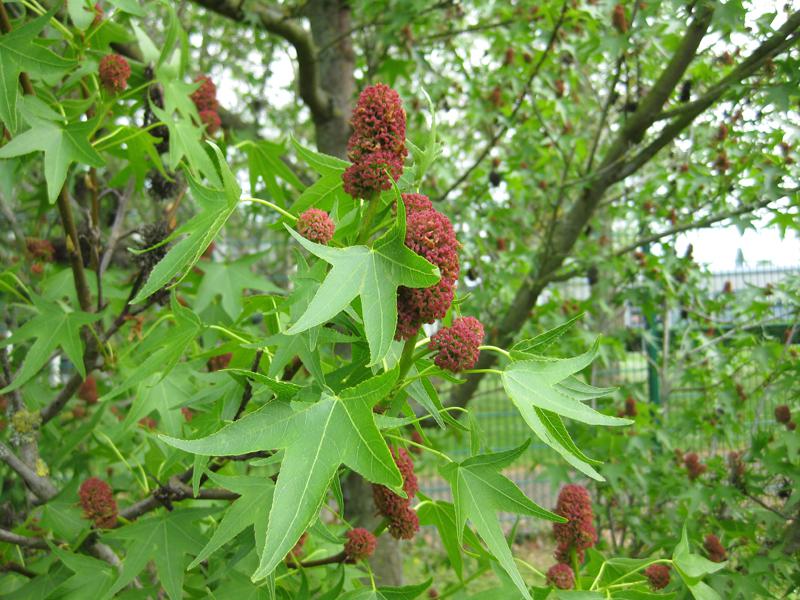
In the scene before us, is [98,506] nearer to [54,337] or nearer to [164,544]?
[164,544]

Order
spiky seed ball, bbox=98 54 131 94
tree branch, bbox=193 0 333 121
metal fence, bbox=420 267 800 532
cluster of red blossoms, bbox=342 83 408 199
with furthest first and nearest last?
1. metal fence, bbox=420 267 800 532
2. tree branch, bbox=193 0 333 121
3. spiky seed ball, bbox=98 54 131 94
4. cluster of red blossoms, bbox=342 83 408 199

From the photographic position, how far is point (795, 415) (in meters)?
3.05

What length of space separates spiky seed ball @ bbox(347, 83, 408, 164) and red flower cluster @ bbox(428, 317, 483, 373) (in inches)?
13.1

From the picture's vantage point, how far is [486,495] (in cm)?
128

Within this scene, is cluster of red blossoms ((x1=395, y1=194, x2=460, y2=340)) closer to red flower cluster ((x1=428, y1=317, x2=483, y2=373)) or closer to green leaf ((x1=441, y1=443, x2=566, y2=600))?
red flower cluster ((x1=428, y1=317, x2=483, y2=373))

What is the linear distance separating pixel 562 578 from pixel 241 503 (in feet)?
2.61

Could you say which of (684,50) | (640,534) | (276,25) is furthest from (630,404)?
(276,25)

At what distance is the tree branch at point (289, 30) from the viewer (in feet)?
11.2

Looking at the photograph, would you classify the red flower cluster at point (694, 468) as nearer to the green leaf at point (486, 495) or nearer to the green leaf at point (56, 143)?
the green leaf at point (486, 495)

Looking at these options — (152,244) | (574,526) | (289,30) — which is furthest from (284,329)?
(289,30)

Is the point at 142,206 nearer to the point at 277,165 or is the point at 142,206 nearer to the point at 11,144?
the point at 277,165

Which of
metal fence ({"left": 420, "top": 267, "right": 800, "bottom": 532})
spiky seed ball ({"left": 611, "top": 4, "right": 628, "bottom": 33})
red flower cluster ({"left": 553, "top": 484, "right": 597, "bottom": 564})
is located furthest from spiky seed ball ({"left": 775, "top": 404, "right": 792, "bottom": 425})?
spiky seed ball ({"left": 611, "top": 4, "right": 628, "bottom": 33})

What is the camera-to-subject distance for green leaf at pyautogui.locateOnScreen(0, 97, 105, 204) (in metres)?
A: 1.76

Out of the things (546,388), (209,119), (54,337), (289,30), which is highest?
(289,30)
